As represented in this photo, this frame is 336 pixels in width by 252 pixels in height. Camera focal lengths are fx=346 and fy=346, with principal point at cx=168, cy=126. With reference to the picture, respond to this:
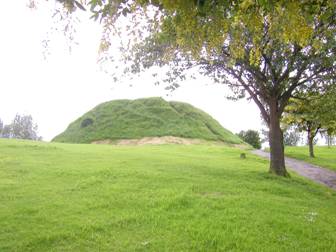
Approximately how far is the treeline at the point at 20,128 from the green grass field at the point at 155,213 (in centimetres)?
7812

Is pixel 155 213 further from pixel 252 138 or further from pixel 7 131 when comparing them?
pixel 7 131

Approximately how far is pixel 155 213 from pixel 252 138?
52.7 m

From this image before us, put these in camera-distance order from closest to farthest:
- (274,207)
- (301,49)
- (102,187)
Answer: (274,207) < (102,187) < (301,49)

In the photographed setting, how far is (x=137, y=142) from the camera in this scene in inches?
1774

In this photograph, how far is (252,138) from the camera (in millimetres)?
59344

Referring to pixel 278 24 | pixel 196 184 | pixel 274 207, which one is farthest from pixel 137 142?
pixel 278 24

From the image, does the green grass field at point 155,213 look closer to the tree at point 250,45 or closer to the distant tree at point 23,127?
the tree at point 250,45

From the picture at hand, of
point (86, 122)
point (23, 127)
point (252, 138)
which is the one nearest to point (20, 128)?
point (23, 127)

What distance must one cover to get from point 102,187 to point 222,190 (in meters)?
4.26

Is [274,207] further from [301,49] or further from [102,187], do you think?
[301,49]

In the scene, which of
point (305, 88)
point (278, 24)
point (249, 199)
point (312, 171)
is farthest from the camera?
point (312, 171)

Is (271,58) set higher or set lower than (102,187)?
higher

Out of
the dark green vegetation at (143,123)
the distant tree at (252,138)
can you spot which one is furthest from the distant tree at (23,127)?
the distant tree at (252,138)

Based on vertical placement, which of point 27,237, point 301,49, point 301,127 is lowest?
point 27,237
